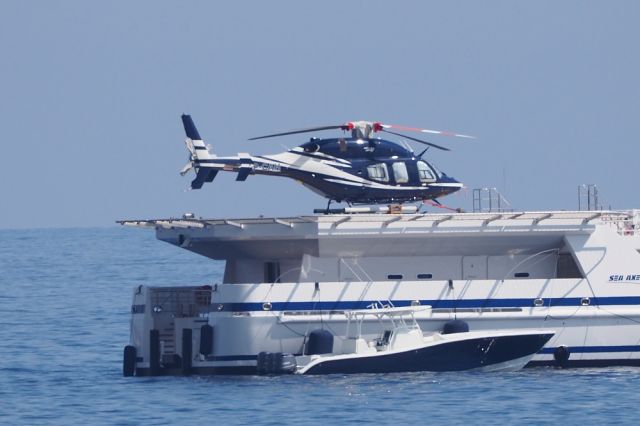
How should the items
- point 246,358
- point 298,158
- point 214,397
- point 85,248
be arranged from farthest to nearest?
point 85,248 → point 298,158 → point 246,358 → point 214,397

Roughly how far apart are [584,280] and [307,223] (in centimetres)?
656

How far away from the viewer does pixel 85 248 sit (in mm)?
162125

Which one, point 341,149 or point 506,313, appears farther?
point 341,149

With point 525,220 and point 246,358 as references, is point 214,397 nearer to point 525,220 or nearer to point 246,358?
point 246,358

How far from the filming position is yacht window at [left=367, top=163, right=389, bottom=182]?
47656 mm

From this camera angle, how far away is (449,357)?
43000 millimetres

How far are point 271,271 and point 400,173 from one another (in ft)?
13.6

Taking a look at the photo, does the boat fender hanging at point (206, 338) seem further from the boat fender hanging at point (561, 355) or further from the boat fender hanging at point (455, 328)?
the boat fender hanging at point (561, 355)

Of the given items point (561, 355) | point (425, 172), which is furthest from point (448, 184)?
point (561, 355)

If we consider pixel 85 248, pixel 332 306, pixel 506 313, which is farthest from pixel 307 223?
pixel 85 248

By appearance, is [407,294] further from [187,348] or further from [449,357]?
[187,348]

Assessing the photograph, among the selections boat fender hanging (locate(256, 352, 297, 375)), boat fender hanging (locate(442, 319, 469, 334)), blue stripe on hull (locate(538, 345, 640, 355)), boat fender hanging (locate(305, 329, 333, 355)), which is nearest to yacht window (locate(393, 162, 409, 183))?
boat fender hanging (locate(442, 319, 469, 334))

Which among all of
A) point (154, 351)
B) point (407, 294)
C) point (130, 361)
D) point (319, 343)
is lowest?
point (130, 361)

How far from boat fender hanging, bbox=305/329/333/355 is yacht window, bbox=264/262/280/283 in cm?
352
